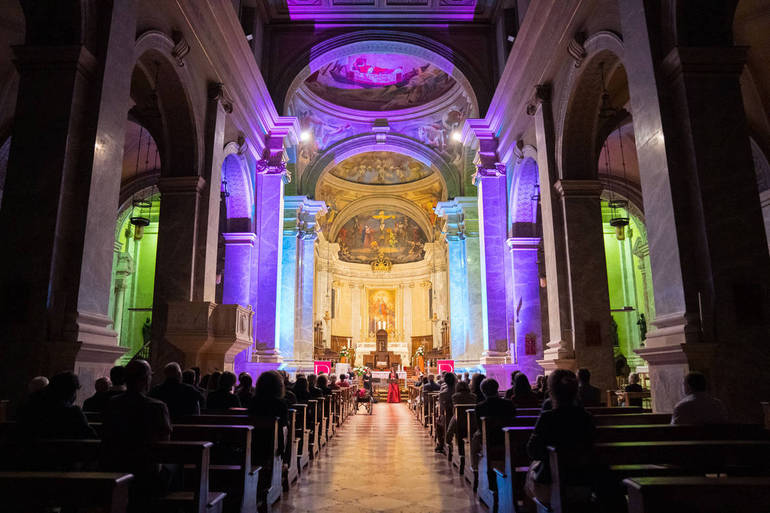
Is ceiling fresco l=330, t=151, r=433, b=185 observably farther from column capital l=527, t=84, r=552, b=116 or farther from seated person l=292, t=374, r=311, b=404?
seated person l=292, t=374, r=311, b=404

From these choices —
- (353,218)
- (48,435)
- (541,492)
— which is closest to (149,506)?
(48,435)

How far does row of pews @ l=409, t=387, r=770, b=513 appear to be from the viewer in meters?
1.79

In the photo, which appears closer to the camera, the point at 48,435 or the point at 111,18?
the point at 48,435

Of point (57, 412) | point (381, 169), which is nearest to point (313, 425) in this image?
point (57, 412)

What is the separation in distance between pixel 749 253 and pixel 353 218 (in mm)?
23240

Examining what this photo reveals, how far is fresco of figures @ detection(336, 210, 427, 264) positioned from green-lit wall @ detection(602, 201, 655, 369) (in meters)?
10.6

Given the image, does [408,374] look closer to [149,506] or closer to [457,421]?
[457,421]

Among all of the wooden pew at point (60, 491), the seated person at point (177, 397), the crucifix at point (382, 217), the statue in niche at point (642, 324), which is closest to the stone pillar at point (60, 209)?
the seated person at point (177, 397)

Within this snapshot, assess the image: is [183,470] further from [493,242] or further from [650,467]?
[493,242]

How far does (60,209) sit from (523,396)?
208 inches

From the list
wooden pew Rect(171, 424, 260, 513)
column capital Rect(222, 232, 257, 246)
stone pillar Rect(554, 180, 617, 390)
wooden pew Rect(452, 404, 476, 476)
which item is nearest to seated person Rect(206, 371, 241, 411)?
wooden pew Rect(171, 424, 260, 513)

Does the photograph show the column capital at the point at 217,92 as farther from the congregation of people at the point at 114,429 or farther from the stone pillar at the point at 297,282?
the congregation of people at the point at 114,429

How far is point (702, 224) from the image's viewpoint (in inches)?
209

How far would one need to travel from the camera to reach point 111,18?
5973mm
